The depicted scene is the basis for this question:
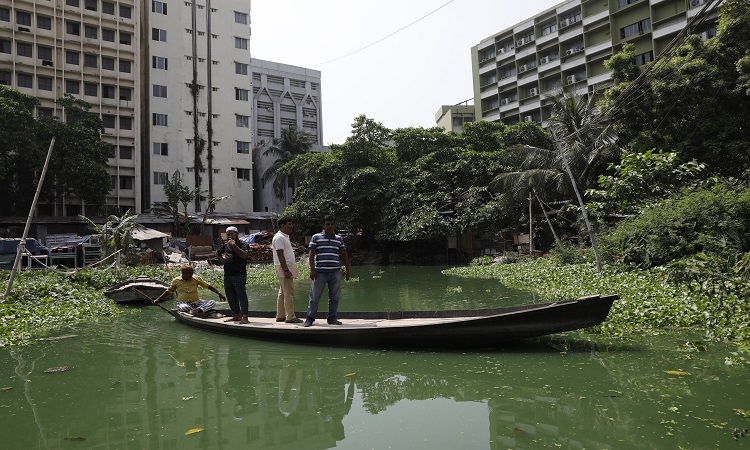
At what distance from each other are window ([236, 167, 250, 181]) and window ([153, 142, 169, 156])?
6099mm

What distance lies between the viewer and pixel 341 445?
155 inches

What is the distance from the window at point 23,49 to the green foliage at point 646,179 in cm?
3934

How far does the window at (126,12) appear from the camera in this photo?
39406 mm

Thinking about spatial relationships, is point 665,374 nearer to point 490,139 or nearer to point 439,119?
point 490,139

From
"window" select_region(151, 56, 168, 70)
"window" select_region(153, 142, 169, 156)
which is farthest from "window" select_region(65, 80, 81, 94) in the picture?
"window" select_region(153, 142, 169, 156)

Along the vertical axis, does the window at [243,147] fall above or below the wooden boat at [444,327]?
above

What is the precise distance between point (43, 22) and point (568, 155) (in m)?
37.6

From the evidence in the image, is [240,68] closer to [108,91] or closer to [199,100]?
[199,100]

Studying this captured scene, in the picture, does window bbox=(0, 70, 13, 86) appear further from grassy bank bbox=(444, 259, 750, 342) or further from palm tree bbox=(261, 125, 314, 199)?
grassy bank bbox=(444, 259, 750, 342)

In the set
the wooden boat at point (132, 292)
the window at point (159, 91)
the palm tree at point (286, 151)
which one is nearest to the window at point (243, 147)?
the palm tree at point (286, 151)

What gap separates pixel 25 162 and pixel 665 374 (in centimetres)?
3561

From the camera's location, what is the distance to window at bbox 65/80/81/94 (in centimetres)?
3669

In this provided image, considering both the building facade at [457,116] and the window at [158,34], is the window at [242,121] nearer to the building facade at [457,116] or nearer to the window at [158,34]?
the window at [158,34]

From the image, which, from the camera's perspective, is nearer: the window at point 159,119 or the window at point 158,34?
the window at point 159,119
